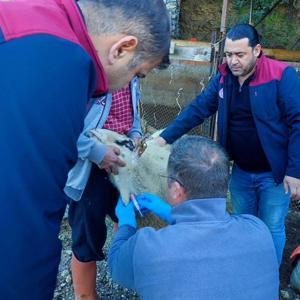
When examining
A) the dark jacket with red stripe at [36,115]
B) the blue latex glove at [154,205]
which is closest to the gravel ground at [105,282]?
the blue latex glove at [154,205]

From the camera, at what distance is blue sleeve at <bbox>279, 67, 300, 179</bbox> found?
2430 millimetres

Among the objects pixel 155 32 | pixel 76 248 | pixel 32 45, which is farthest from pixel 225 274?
pixel 76 248

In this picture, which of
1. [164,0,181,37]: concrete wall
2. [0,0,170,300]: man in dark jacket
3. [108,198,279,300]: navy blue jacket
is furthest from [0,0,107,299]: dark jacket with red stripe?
[164,0,181,37]: concrete wall

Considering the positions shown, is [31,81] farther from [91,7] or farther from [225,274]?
[225,274]

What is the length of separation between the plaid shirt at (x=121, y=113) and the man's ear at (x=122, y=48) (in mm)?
1048

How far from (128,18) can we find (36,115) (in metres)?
0.43

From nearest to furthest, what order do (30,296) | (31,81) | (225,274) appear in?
(31,81), (30,296), (225,274)

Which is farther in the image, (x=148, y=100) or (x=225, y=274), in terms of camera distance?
(x=148, y=100)

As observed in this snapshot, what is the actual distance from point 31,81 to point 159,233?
76 cm

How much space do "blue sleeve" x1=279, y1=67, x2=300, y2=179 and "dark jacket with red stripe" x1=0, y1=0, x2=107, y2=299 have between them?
169 centimetres

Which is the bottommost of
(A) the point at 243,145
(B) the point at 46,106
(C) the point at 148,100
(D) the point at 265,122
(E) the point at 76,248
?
(C) the point at 148,100

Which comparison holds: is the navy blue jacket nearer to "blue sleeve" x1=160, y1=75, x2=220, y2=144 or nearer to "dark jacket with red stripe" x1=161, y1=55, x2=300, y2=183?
"dark jacket with red stripe" x1=161, y1=55, x2=300, y2=183

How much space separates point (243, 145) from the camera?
2717mm

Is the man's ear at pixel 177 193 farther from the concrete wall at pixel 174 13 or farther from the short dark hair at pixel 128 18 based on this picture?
the concrete wall at pixel 174 13
